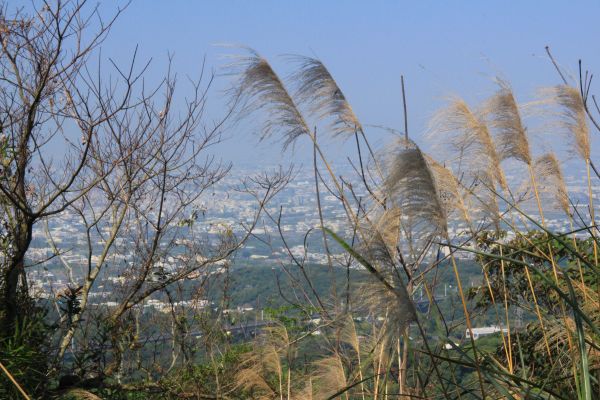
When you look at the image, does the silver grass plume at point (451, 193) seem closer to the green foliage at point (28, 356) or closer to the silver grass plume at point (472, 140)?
the silver grass plume at point (472, 140)

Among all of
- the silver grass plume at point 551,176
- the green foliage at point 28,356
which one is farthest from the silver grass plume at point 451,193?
the green foliage at point 28,356

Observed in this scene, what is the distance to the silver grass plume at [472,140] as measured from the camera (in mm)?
2316

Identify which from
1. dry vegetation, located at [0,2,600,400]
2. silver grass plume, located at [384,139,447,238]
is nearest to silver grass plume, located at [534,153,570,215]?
dry vegetation, located at [0,2,600,400]

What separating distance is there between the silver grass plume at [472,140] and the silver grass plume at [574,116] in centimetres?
34

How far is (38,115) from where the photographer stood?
3.97m

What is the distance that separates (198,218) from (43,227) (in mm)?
1498

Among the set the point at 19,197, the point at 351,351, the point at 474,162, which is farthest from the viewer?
the point at 19,197

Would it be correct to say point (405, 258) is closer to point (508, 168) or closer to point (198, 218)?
point (508, 168)

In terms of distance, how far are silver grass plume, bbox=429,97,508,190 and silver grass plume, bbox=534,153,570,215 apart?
272 millimetres

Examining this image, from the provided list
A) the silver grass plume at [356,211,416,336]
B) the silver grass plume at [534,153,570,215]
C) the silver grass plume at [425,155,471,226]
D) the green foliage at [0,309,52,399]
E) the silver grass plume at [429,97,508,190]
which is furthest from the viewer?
the green foliage at [0,309,52,399]

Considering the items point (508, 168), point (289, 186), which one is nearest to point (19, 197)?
point (508, 168)

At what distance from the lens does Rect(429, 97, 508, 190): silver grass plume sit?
91.2 inches

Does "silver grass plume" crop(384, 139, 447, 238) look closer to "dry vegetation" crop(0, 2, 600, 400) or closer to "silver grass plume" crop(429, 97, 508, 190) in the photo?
"dry vegetation" crop(0, 2, 600, 400)

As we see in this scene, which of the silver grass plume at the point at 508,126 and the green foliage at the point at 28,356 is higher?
the silver grass plume at the point at 508,126
